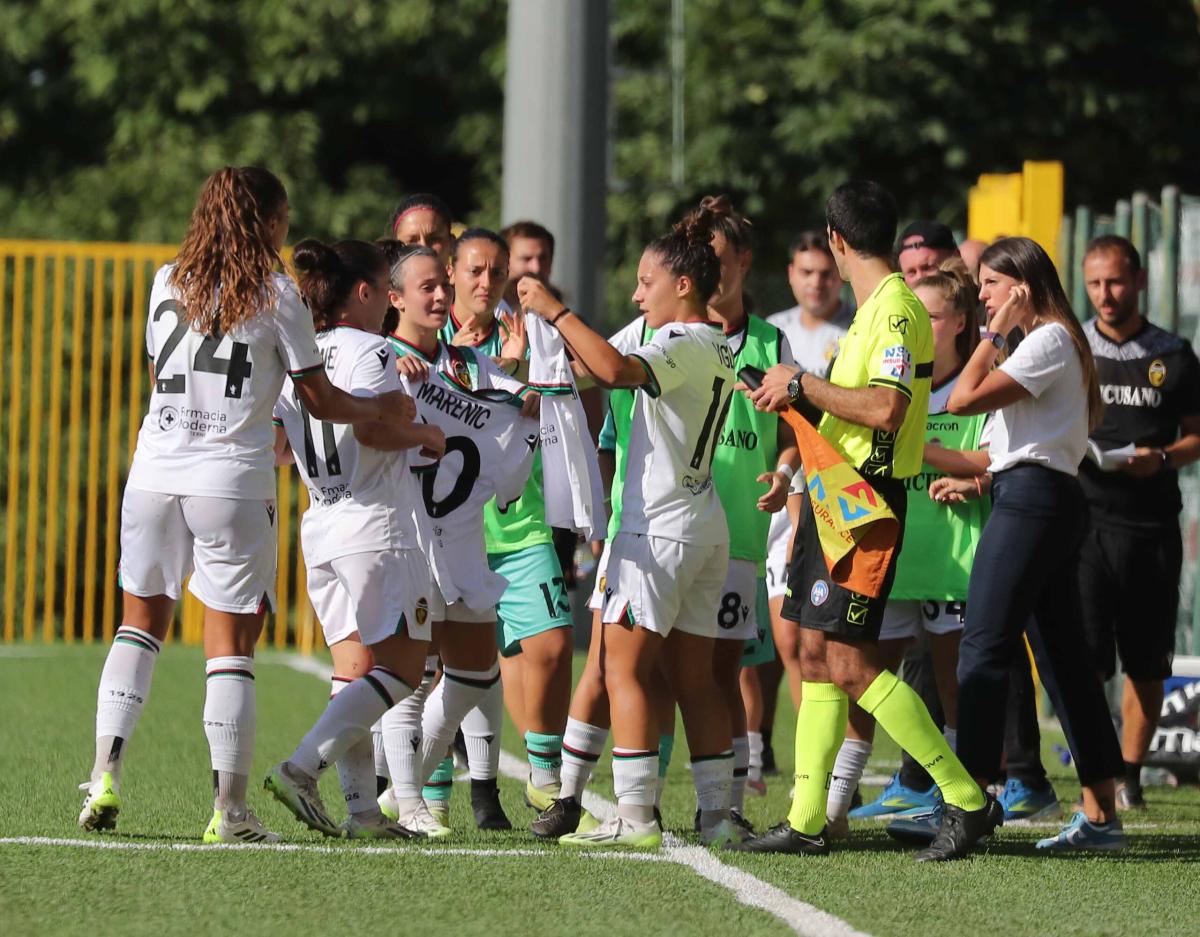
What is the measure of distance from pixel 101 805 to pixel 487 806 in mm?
1417

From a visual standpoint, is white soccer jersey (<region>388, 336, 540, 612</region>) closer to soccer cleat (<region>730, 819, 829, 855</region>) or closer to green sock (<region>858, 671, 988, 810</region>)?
soccer cleat (<region>730, 819, 829, 855</region>)

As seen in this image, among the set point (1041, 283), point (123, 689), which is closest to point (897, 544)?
point (1041, 283)

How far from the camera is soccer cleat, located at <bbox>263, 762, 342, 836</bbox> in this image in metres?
5.85

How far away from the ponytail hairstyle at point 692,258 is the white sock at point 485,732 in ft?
5.20

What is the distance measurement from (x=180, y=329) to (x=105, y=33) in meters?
14.5

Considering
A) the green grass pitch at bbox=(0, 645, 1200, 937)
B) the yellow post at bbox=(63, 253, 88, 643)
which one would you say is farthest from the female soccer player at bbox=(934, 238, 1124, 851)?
the yellow post at bbox=(63, 253, 88, 643)

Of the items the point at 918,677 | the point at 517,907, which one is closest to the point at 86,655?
the point at 918,677

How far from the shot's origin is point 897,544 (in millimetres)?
6059

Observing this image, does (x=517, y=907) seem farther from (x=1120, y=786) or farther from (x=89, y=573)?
(x=89, y=573)

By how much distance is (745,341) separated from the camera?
7.10 meters

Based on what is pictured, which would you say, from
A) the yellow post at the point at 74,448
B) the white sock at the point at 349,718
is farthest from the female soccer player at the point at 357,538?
the yellow post at the point at 74,448

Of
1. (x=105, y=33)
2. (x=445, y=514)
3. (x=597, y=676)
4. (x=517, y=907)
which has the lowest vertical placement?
(x=517, y=907)

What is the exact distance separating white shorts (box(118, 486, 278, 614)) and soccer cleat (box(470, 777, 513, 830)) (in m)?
1.17

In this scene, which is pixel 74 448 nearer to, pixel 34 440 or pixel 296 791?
pixel 34 440
